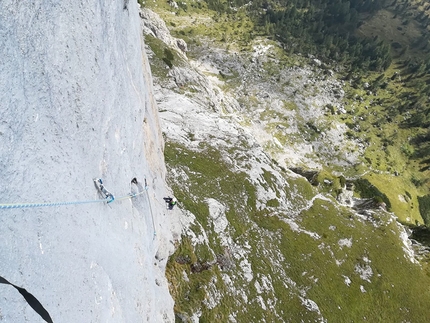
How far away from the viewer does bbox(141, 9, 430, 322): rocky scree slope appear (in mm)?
39281

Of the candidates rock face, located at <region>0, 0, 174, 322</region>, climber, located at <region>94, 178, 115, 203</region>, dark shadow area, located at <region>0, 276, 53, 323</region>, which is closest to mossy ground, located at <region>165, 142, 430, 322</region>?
rock face, located at <region>0, 0, 174, 322</region>

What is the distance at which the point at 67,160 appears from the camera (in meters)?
11.3

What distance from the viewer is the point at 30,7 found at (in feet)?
30.3

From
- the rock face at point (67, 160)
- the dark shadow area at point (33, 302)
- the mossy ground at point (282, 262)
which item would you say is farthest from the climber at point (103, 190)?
the mossy ground at point (282, 262)

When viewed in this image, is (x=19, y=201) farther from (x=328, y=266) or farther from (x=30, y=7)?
(x=328, y=266)

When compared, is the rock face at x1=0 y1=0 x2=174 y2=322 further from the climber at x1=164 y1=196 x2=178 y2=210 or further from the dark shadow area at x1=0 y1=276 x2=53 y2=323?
the climber at x1=164 y1=196 x2=178 y2=210

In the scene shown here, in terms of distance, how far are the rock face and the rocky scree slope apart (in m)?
21.0

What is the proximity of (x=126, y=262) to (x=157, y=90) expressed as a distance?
220 ft

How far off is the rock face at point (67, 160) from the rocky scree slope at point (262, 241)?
20993mm

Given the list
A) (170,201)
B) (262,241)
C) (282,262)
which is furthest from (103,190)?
(282,262)

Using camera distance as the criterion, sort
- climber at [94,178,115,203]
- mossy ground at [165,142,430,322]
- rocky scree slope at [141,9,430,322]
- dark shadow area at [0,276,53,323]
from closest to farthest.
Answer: dark shadow area at [0,276,53,323], climber at [94,178,115,203], mossy ground at [165,142,430,322], rocky scree slope at [141,9,430,322]

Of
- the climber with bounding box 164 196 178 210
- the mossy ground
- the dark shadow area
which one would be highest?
the dark shadow area

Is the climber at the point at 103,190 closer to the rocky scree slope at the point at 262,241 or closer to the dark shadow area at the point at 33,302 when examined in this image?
the dark shadow area at the point at 33,302

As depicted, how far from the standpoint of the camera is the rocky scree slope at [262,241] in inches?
1547
